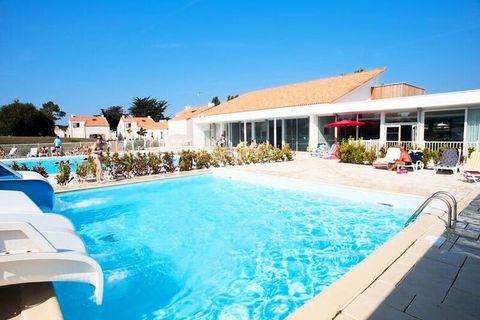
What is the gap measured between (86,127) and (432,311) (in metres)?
67.3

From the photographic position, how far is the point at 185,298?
14.7ft

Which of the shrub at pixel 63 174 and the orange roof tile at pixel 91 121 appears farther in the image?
the orange roof tile at pixel 91 121

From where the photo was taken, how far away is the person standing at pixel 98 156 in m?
10.7

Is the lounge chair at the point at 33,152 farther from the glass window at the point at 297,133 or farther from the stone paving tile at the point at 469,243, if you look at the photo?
the stone paving tile at the point at 469,243

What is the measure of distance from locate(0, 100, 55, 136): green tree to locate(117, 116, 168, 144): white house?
14.0 metres

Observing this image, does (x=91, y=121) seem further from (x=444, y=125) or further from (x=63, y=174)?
(x=444, y=125)

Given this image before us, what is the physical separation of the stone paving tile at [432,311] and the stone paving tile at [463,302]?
0.21 feet

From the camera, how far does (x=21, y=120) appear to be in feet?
158

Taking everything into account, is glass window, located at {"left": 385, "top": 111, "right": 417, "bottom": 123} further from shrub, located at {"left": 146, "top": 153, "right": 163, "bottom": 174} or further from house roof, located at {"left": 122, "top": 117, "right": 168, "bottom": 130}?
house roof, located at {"left": 122, "top": 117, "right": 168, "bottom": 130}

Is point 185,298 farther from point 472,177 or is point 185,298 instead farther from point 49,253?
point 472,177

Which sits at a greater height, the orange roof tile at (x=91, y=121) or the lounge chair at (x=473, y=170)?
the orange roof tile at (x=91, y=121)

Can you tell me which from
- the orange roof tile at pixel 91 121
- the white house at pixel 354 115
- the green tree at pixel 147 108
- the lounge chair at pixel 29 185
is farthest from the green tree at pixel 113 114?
the lounge chair at pixel 29 185

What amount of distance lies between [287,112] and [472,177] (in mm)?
14250

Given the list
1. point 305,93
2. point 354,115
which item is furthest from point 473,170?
point 305,93
